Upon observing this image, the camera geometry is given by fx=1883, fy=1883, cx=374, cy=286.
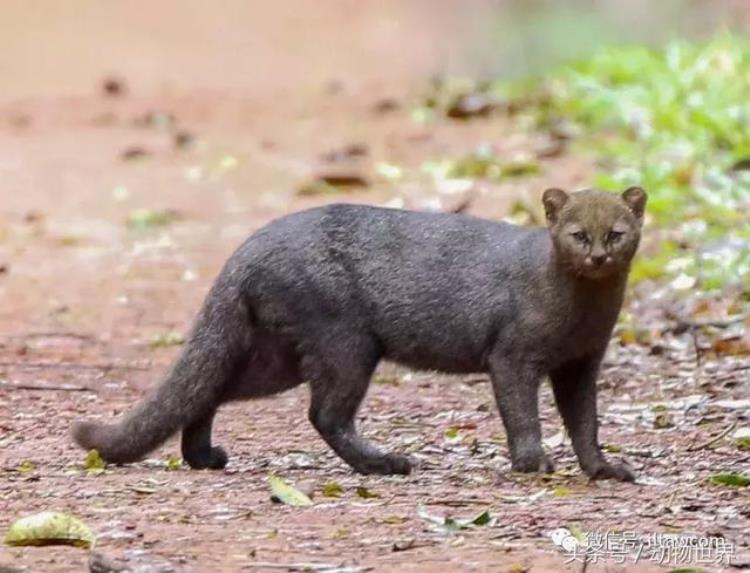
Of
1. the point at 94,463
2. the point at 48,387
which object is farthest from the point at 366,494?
the point at 48,387

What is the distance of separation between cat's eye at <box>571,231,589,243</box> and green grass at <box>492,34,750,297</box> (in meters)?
2.70

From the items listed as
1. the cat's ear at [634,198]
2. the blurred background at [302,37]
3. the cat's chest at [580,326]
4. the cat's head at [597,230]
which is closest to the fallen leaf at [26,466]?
the cat's chest at [580,326]

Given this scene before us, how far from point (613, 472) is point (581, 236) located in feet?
2.54

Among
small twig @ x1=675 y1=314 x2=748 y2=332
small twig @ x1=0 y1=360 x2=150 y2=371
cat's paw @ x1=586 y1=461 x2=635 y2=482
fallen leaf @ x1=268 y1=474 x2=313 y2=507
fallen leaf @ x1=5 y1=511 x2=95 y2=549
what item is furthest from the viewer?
small twig @ x1=675 y1=314 x2=748 y2=332

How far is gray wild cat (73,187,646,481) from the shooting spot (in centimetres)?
626

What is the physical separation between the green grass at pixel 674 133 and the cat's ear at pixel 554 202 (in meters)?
2.63

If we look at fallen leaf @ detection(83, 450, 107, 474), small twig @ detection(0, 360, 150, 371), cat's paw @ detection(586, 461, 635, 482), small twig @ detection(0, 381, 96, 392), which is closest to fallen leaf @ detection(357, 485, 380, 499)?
cat's paw @ detection(586, 461, 635, 482)

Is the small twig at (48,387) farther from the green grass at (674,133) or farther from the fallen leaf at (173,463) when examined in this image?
the green grass at (674,133)

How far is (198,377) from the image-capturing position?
20.9ft

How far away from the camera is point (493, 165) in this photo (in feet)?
42.3

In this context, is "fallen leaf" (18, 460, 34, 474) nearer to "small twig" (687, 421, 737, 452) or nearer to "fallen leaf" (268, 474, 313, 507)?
"fallen leaf" (268, 474, 313, 507)

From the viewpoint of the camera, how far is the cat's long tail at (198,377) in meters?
6.29

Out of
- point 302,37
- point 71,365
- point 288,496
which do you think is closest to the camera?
point 288,496

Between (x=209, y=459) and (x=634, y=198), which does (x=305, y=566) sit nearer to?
(x=209, y=459)
